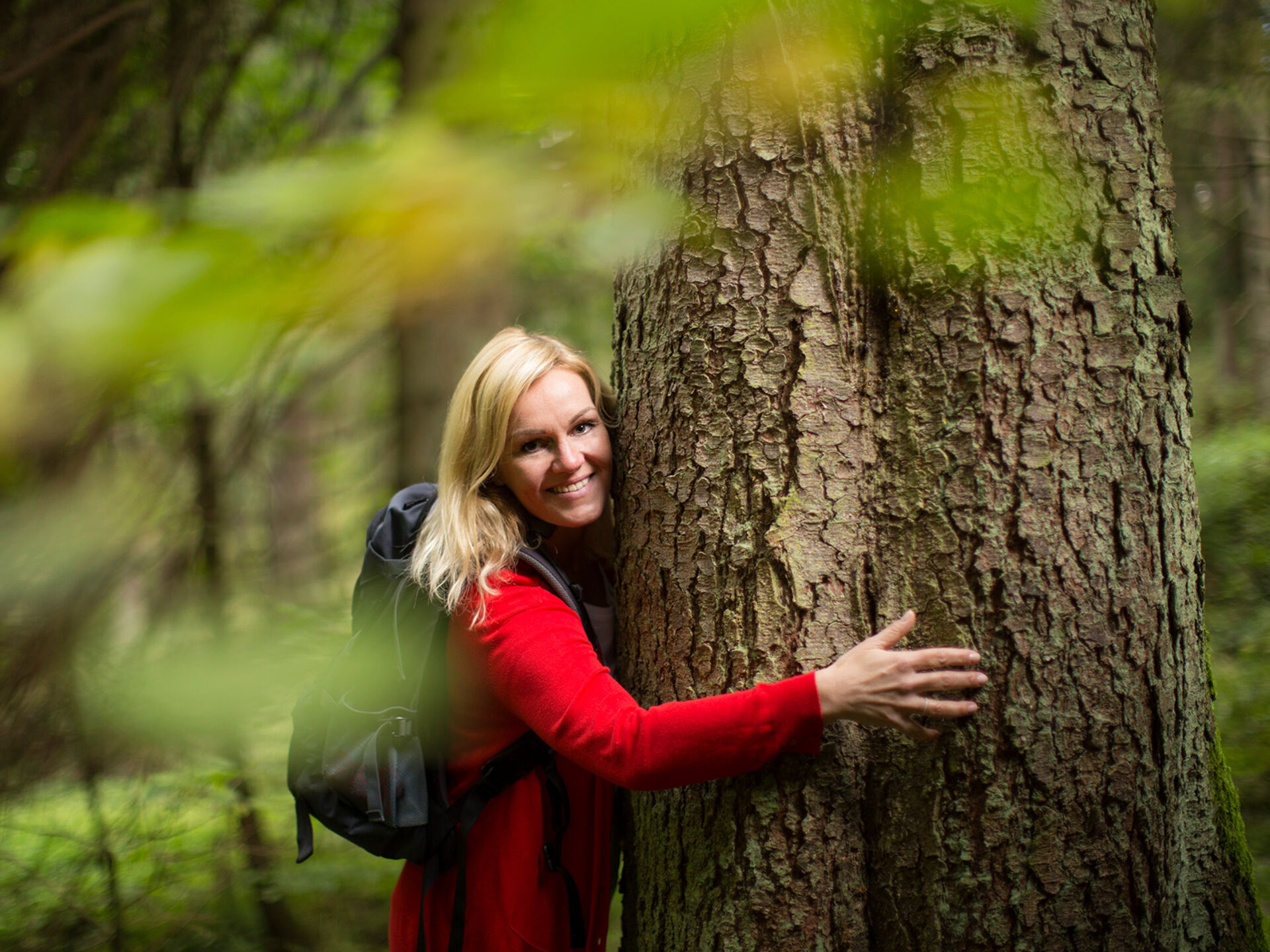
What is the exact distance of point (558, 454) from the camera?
75.2 inches

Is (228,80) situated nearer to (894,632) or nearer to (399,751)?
(399,751)

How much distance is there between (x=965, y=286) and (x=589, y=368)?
98 cm

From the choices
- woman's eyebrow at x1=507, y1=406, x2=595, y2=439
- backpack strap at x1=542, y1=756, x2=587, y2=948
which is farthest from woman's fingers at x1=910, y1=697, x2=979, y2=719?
woman's eyebrow at x1=507, y1=406, x2=595, y2=439

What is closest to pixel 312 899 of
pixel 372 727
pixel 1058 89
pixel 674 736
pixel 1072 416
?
pixel 372 727

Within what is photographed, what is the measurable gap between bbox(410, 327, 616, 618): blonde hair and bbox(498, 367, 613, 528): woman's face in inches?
1.5

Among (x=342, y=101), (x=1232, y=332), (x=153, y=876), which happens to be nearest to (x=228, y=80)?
(x=342, y=101)

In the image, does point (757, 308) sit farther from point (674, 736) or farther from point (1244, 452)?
point (1244, 452)

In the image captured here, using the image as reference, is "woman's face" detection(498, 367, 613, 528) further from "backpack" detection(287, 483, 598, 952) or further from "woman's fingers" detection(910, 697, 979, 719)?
"woman's fingers" detection(910, 697, 979, 719)

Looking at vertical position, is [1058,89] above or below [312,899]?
above

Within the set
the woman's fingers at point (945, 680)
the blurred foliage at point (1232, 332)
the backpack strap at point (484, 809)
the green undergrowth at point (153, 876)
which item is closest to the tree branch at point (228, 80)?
the backpack strap at point (484, 809)

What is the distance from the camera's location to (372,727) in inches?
71.4

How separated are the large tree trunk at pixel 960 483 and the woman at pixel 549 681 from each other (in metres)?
0.13

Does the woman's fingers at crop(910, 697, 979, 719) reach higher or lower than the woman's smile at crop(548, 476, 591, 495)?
lower

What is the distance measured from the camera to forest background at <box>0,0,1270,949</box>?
524 millimetres
